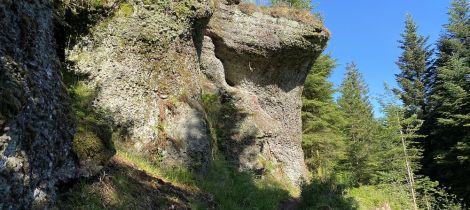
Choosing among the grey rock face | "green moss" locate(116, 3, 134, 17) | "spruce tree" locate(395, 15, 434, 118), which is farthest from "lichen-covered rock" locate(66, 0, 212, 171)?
"spruce tree" locate(395, 15, 434, 118)

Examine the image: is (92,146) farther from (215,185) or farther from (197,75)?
(197,75)

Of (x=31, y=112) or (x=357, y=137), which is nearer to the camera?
(x=31, y=112)

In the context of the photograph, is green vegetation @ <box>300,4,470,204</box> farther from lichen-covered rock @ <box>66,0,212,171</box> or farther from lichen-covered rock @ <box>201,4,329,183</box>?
lichen-covered rock @ <box>66,0,212,171</box>

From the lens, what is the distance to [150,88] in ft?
34.6

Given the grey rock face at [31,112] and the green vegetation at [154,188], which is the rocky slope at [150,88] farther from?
the green vegetation at [154,188]

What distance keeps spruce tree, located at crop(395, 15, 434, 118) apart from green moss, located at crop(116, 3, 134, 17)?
33883mm

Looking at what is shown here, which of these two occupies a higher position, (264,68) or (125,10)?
(264,68)

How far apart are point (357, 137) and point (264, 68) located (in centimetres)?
1025

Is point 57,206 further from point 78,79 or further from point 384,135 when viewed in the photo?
point 384,135

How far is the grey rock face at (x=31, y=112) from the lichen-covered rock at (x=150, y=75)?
4.67 m

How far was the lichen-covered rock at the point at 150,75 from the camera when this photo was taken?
9.54m

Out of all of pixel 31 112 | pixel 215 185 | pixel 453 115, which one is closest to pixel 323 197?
pixel 215 185

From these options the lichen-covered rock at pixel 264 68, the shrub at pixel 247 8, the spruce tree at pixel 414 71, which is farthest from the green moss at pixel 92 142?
the spruce tree at pixel 414 71

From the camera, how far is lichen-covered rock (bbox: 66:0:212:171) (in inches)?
376
